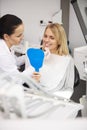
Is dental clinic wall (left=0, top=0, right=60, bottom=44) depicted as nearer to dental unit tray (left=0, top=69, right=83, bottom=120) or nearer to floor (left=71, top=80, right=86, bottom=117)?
floor (left=71, top=80, right=86, bottom=117)

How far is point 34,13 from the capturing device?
3.35m

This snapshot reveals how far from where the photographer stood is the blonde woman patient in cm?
196

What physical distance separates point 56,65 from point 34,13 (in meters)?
1.51

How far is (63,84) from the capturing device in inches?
78.3

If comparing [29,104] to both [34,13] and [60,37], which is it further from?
[34,13]

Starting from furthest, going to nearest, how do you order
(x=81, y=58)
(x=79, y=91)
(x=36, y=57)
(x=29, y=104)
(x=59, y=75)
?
(x=79, y=91) < (x=81, y=58) < (x=59, y=75) < (x=36, y=57) < (x=29, y=104)

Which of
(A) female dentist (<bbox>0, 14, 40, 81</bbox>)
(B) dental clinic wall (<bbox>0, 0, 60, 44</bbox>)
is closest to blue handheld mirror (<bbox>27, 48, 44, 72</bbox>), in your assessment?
(A) female dentist (<bbox>0, 14, 40, 81</bbox>)

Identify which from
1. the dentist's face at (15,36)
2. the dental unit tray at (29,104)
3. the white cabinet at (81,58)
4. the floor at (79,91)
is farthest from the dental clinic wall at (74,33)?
the dental unit tray at (29,104)

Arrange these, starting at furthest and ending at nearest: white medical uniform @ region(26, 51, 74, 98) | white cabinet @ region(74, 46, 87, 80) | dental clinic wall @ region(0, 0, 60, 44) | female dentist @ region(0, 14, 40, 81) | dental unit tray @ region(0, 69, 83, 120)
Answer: dental clinic wall @ region(0, 0, 60, 44)
white cabinet @ region(74, 46, 87, 80)
white medical uniform @ region(26, 51, 74, 98)
female dentist @ region(0, 14, 40, 81)
dental unit tray @ region(0, 69, 83, 120)

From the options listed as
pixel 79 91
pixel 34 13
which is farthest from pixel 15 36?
pixel 34 13

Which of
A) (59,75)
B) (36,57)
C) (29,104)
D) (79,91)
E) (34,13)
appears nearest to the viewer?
(29,104)

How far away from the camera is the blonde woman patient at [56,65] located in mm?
1959

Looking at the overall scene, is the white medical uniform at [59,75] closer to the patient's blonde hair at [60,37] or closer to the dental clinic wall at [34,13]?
the patient's blonde hair at [60,37]

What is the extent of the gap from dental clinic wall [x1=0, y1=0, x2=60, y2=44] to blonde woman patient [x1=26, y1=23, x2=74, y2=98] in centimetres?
132
